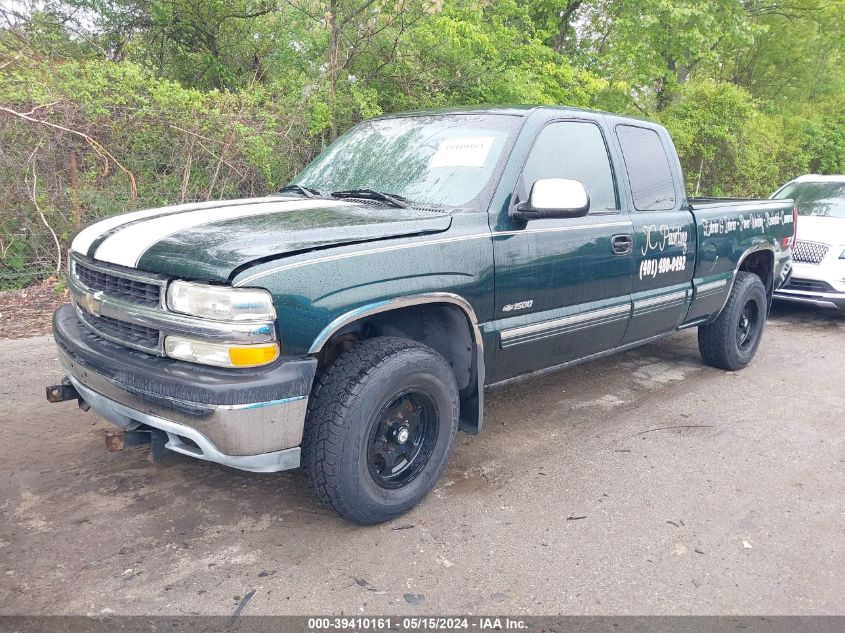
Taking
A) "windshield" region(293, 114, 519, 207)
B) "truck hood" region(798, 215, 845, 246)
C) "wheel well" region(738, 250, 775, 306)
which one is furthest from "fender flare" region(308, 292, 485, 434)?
"truck hood" region(798, 215, 845, 246)

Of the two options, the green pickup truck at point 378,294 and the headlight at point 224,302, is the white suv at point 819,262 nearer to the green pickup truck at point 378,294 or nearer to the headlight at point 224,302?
the green pickup truck at point 378,294

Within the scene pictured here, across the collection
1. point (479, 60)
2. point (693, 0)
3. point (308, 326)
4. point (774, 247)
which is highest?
point (693, 0)

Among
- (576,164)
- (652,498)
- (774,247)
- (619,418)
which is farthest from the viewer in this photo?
(774,247)

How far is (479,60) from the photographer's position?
30.8 ft

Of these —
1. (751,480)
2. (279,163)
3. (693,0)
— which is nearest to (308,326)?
(751,480)

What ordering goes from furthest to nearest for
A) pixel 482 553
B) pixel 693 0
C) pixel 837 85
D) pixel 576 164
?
pixel 837 85 → pixel 693 0 → pixel 576 164 → pixel 482 553

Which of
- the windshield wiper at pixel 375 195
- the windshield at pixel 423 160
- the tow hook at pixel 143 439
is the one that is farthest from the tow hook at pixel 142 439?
the windshield at pixel 423 160

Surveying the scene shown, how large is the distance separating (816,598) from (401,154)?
287cm

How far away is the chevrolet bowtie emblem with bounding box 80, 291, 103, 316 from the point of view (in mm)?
2889

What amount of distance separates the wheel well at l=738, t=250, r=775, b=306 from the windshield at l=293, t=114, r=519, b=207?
313cm

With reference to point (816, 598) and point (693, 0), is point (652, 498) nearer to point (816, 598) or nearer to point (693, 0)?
point (816, 598)

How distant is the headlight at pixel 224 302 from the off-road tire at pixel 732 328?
4.09m

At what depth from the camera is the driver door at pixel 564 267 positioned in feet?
11.2

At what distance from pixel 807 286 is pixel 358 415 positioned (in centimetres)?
661
